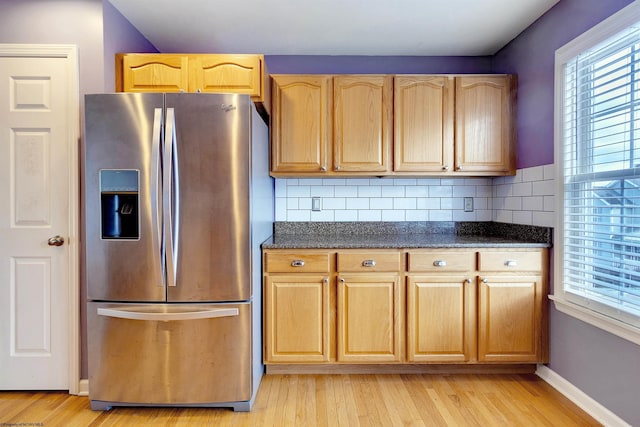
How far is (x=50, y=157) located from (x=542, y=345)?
131 inches

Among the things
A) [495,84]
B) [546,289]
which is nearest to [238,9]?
[495,84]

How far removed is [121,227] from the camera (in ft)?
6.28

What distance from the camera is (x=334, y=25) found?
241 cm

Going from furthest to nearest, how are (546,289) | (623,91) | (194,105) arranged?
(546,289)
(194,105)
(623,91)

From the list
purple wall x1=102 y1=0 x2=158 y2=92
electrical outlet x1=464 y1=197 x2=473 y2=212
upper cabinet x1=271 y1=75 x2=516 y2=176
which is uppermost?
purple wall x1=102 y1=0 x2=158 y2=92

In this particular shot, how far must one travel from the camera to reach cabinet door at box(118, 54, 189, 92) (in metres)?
2.25

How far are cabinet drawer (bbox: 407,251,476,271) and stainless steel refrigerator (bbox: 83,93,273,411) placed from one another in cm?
107

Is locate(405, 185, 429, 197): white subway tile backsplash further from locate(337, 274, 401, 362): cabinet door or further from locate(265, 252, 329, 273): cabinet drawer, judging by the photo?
locate(265, 252, 329, 273): cabinet drawer

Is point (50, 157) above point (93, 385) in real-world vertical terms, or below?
above

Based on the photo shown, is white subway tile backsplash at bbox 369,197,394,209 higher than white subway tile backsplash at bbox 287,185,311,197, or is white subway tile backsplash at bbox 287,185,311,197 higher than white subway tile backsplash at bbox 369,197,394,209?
white subway tile backsplash at bbox 287,185,311,197

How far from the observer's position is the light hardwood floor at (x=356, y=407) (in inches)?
74.0

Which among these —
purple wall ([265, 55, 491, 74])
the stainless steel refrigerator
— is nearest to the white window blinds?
purple wall ([265, 55, 491, 74])

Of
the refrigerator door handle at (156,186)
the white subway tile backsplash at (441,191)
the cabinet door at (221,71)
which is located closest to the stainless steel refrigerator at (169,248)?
the refrigerator door handle at (156,186)

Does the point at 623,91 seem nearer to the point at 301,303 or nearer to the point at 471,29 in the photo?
the point at 471,29
